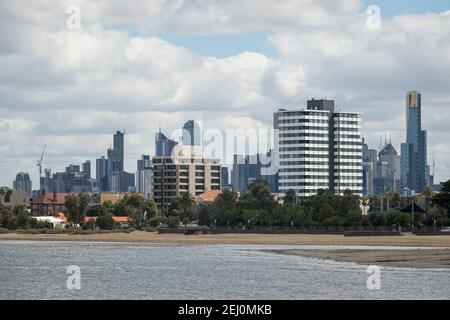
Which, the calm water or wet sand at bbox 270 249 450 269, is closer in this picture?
the calm water

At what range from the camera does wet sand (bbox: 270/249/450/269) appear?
123000mm

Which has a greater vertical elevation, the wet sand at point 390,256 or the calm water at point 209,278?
the wet sand at point 390,256

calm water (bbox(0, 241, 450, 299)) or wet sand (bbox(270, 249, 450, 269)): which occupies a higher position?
wet sand (bbox(270, 249, 450, 269))

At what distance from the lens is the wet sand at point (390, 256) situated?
123000 mm

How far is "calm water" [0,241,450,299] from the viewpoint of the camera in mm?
91812

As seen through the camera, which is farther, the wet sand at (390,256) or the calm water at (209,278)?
the wet sand at (390,256)

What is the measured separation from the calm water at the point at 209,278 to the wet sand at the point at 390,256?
390 centimetres

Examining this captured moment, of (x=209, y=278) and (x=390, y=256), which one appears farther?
(x=390, y=256)

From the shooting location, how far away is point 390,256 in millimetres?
136250

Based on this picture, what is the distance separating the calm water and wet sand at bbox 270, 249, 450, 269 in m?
3.90

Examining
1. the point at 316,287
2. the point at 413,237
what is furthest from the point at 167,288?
the point at 413,237

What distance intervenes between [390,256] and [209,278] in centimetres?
3412
